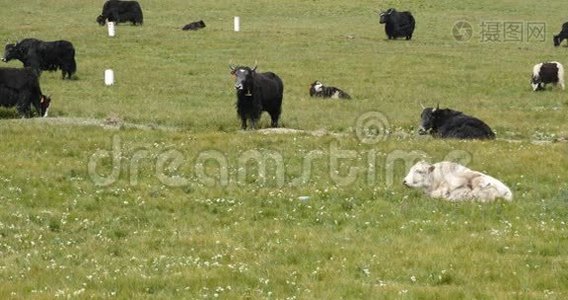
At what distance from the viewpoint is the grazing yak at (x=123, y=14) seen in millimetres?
54188

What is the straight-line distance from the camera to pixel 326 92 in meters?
32.4

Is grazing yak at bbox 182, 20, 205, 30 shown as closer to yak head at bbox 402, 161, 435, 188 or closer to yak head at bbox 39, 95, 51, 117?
yak head at bbox 39, 95, 51, 117

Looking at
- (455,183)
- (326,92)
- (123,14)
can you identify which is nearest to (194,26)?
(123,14)

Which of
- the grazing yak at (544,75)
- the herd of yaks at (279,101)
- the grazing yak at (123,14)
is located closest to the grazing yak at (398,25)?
the herd of yaks at (279,101)

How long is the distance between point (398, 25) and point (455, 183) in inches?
1502

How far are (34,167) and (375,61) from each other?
26.0 meters

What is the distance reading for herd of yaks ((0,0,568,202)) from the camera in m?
15.9

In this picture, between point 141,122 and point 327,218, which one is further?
point 141,122

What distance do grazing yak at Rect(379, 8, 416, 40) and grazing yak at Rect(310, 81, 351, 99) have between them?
20.9 metres

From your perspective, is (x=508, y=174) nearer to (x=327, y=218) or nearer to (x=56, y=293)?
(x=327, y=218)

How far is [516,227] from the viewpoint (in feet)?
45.2

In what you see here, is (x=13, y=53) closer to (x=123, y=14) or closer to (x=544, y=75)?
(x=123, y=14)

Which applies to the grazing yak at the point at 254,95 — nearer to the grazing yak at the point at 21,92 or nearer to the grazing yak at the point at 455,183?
the grazing yak at the point at 21,92

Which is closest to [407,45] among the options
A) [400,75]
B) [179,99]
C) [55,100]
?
[400,75]
